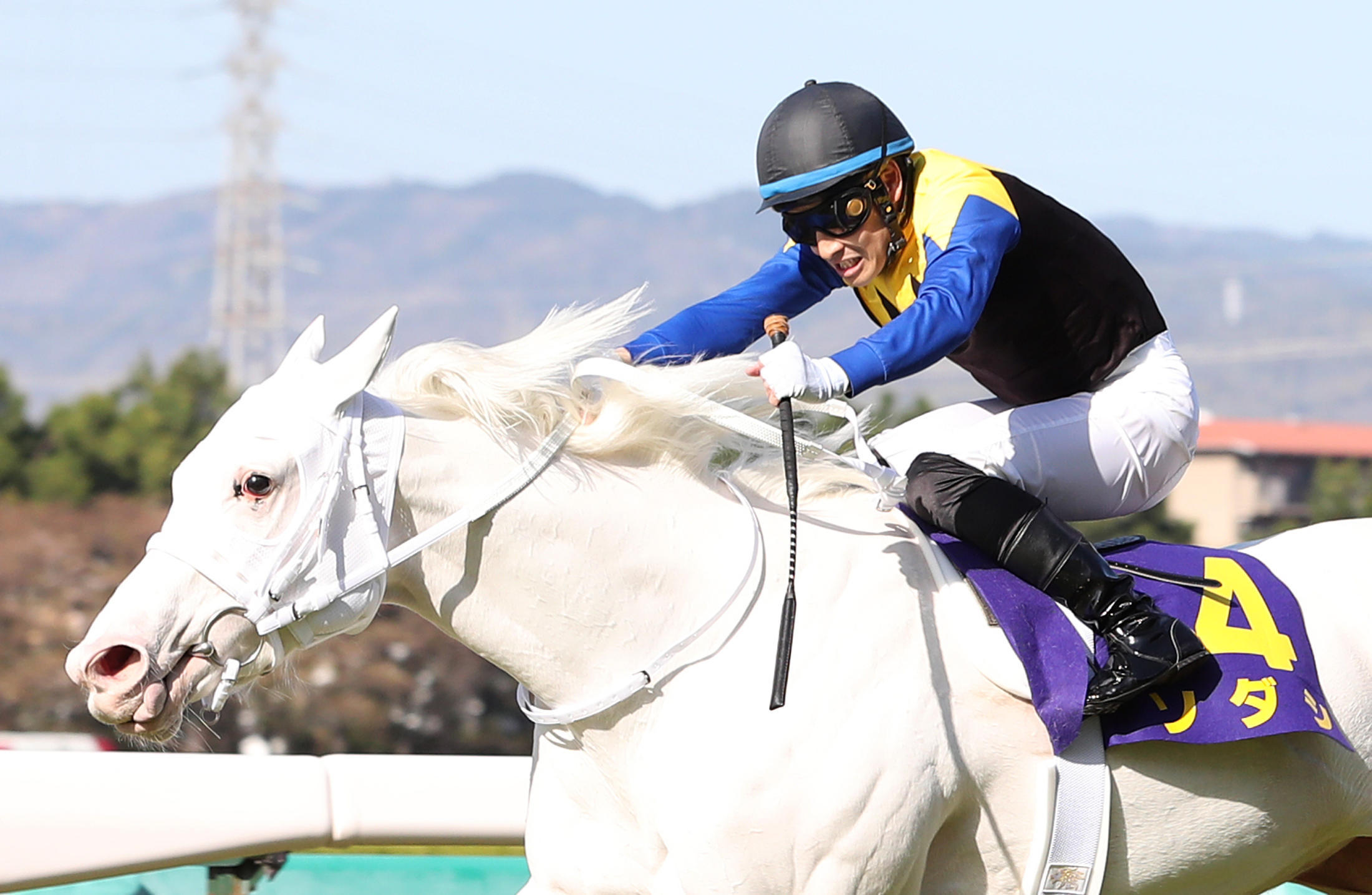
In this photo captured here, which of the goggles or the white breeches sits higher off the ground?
the goggles

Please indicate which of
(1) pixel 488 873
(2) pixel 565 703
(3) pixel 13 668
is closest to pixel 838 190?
(2) pixel 565 703

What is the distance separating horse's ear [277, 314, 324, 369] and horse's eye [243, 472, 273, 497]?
0.88ft

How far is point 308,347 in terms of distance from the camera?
3.45 meters

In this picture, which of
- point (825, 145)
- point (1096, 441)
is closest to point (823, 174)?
point (825, 145)

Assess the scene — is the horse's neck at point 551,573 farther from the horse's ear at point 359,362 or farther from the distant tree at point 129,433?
the distant tree at point 129,433

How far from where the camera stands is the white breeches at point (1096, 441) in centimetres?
376

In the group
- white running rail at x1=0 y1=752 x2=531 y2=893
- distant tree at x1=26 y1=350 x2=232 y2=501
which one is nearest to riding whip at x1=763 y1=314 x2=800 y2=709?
white running rail at x1=0 y1=752 x2=531 y2=893

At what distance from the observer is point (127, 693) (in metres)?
3.10

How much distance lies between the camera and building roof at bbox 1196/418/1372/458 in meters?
56.1

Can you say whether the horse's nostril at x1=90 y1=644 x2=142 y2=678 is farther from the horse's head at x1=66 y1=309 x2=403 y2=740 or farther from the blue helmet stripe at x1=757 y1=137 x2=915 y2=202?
the blue helmet stripe at x1=757 y1=137 x2=915 y2=202

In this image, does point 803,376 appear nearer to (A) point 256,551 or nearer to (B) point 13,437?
(A) point 256,551

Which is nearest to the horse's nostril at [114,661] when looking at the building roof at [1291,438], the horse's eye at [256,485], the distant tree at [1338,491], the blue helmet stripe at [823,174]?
the horse's eye at [256,485]

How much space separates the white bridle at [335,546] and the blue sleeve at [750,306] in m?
0.67

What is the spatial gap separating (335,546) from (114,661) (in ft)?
1.55
